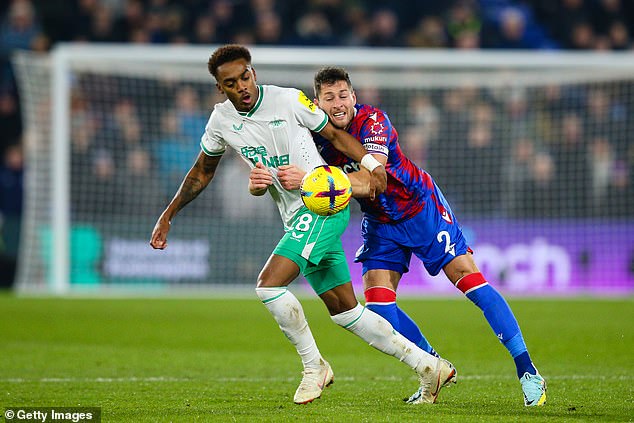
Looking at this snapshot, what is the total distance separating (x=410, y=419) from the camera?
5.71m

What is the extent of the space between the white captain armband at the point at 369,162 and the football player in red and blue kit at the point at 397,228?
0.36ft

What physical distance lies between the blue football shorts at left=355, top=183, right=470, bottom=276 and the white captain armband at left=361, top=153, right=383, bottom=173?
0.69 m

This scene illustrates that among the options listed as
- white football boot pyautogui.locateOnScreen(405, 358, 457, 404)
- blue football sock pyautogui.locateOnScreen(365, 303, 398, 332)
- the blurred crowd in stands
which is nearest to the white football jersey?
blue football sock pyautogui.locateOnScreen(365, 303, 398, 332)

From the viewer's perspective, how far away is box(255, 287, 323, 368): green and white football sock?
6.24m

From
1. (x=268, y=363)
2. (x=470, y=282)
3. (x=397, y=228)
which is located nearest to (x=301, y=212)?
(x=397, y=228)

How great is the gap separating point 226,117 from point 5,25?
1361 cm

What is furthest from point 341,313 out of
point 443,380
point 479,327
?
point 479,327

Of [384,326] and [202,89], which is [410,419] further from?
[202,89]

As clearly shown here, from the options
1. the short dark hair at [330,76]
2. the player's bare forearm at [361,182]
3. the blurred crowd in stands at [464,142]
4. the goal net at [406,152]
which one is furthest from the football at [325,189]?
the blurred crowd in stands at [464,142]

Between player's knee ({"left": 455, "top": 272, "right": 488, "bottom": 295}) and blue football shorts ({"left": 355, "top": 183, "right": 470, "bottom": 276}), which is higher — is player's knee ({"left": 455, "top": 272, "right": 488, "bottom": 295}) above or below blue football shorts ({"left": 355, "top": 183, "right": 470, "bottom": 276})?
below

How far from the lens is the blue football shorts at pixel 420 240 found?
6848 mm

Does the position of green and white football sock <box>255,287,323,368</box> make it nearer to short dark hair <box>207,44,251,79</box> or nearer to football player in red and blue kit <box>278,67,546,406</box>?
football player in red and blue kit <box>278,67,546,406</box>

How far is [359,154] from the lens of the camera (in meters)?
6.43

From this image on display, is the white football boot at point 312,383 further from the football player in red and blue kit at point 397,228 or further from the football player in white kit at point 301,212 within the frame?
the football player in red and blue kit at point 397,228
